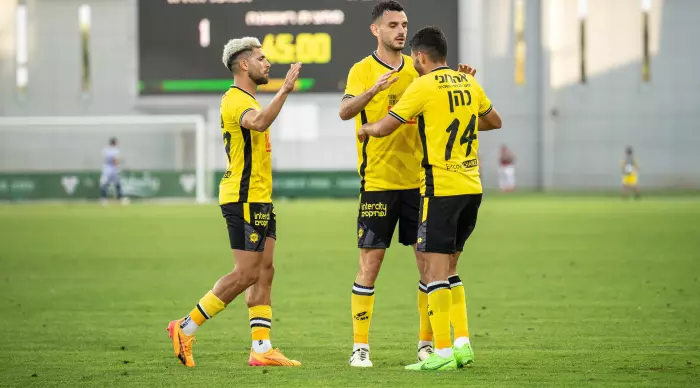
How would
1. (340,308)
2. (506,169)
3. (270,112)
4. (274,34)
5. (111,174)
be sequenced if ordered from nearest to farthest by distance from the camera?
1. (270,112)
2. (340,308)
3. (274,34)
4. (111,174)
5. (506,169)

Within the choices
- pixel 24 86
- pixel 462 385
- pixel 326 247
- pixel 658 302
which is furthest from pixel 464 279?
pixel 24 86

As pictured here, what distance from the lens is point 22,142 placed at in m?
43.1

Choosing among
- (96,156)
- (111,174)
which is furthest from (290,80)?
(96,156)

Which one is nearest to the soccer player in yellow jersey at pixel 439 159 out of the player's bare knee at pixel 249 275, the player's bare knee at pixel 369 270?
the player's bare knee at pixel 369 270

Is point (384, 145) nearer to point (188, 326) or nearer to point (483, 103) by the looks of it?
point (483, 103)

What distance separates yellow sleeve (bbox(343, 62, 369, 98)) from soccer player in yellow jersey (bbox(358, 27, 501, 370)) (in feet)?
1.10

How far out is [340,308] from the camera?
37.4 feet

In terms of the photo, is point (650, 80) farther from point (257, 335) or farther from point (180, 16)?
point (257, 335)

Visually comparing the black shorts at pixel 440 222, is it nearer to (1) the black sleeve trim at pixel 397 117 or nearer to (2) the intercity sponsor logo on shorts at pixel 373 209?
(2) the intercity sponsor logo on shorts at pixel 373 209

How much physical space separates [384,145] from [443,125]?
53 centimetres

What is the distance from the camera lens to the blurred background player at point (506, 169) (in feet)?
152

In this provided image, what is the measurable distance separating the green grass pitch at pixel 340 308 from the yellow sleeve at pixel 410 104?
164 cm

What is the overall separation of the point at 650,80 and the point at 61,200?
77.3 feet

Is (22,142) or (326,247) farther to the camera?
(22,142)
